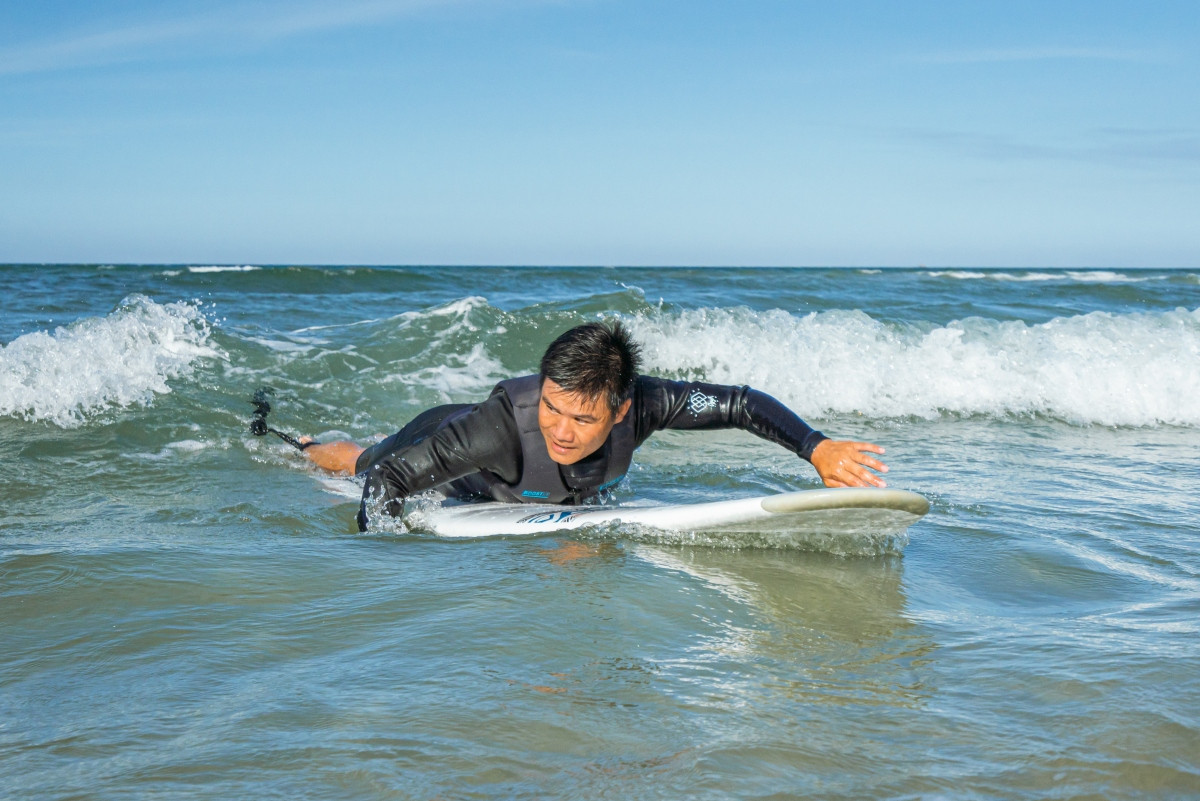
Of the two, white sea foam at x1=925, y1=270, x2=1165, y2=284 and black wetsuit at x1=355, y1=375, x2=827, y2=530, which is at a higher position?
white sea foam at x1=925, y1=270, x2=1165, y2=284

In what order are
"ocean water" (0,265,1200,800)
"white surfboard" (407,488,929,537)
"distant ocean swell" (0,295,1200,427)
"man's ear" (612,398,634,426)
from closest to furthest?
"ocean water" (0,265,1200,800) → "white surfboard" (407,488,929,537) → "man's ear" (612,398,634,426) → "distant ocean swell" (0,295,1200,427)

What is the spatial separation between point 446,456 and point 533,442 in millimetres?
419

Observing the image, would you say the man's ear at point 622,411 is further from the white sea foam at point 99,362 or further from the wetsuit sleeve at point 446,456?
the white sea foam at point 99,362

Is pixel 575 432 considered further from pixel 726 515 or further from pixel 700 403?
pixel 700 403

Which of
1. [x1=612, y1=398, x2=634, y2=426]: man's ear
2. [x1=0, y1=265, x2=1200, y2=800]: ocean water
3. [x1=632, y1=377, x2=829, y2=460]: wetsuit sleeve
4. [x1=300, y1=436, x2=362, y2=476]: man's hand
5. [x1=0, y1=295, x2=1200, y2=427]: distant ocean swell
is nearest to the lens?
[x1=0, y1=265, x2=1200, y2=800]: ocean water

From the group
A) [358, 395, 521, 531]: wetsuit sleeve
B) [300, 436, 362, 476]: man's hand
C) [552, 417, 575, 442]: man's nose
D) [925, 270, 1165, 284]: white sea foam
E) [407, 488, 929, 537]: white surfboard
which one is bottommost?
[300, 436, 362, 476]: man's hand

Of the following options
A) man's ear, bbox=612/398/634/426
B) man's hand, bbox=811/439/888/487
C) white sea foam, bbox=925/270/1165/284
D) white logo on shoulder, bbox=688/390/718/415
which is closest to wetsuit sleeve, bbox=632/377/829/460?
white logo on shoulder, bbox=688/390/718/415

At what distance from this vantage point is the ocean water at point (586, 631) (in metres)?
2.34

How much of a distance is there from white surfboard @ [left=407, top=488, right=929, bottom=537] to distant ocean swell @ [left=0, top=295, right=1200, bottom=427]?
4.40 meters

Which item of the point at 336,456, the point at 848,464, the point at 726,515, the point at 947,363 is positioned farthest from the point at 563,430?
the point at 947,363

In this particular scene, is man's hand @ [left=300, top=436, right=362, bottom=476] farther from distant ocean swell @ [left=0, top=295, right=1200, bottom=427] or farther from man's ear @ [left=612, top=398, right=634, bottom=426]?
man's ear @ [left=612, top=398, right=634, bottom=426]

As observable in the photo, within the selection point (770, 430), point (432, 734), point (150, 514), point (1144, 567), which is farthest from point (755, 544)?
point (150, 514)

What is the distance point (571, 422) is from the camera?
4.30 meters

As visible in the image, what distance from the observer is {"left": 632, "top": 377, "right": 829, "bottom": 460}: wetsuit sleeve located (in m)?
4.83
